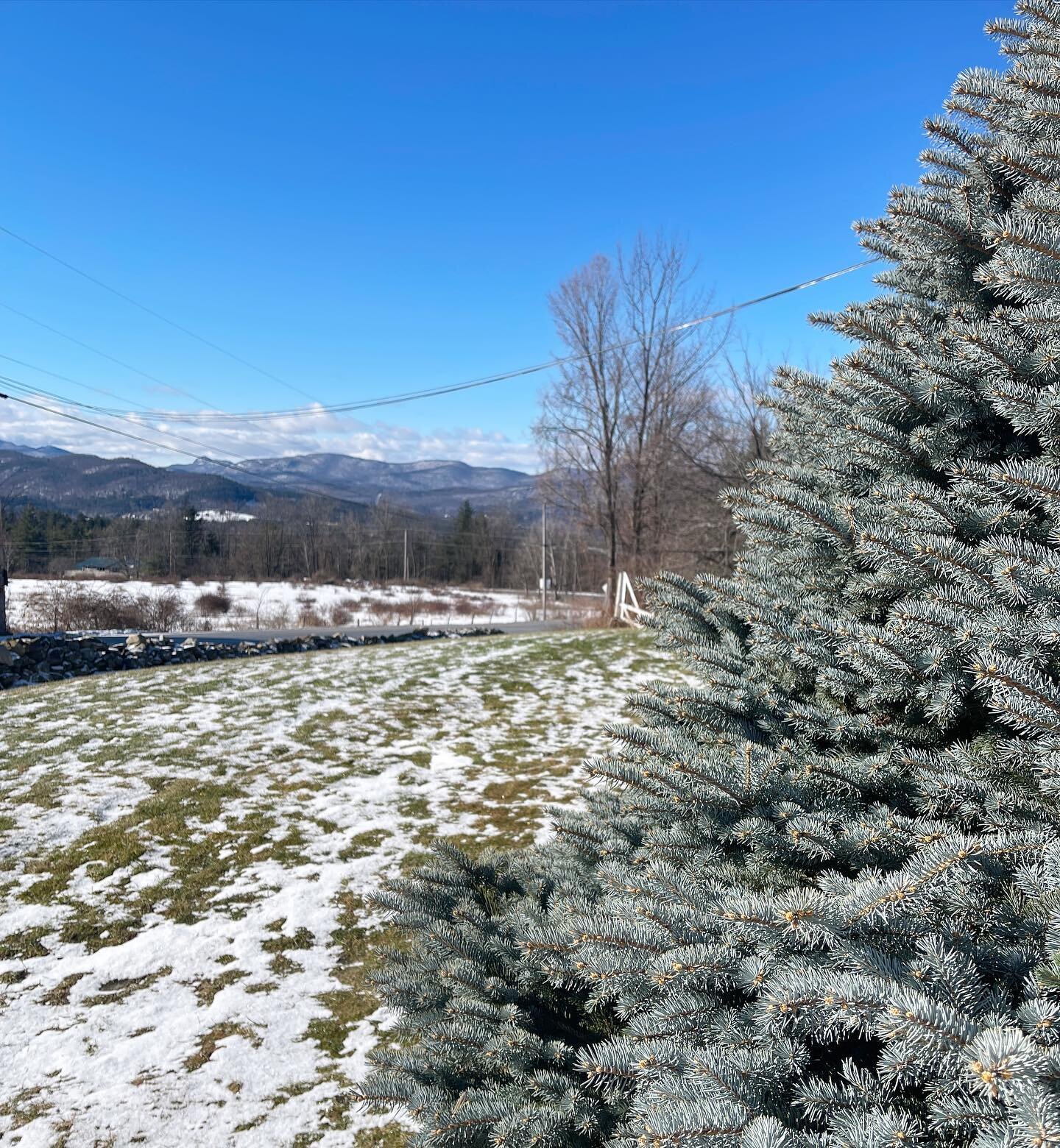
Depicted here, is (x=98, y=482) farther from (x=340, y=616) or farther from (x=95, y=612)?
(x=95, y=612)

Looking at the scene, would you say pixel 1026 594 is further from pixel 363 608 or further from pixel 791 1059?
pixel 363 608

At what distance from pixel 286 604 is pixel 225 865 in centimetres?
3396

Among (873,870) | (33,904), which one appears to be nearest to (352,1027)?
(33,904)

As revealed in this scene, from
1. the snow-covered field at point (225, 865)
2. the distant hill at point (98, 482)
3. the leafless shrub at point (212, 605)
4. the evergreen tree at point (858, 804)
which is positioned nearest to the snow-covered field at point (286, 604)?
the leafless shrub at point (212, 605)

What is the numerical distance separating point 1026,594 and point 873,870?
0.63 metres

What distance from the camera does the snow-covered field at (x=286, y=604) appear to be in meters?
25.2

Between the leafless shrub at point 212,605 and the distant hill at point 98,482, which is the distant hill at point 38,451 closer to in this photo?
the distant hill at point 98,482

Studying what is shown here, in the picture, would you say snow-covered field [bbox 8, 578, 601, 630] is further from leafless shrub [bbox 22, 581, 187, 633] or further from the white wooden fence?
the white wooden fence

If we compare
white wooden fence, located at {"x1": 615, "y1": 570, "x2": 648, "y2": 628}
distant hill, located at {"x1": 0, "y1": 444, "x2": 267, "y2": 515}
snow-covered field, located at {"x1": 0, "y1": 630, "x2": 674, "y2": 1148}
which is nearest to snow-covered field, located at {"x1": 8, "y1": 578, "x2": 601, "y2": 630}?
white wooden fence, located at {"x1": 615, "y1": 570, "x2": 648, "y2": 628}

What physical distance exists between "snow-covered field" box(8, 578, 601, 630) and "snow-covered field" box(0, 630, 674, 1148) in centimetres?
1714

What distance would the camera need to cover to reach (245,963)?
372 centimetres

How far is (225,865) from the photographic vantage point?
15.9ft

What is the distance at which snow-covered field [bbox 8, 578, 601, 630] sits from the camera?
82.8 feet

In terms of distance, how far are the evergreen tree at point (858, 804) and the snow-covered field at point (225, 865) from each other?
1.29 metres
